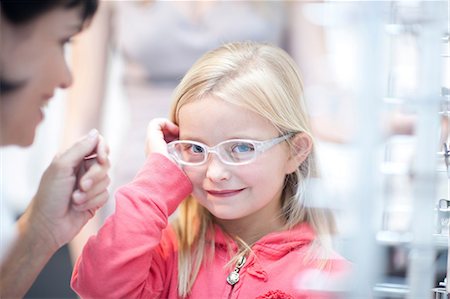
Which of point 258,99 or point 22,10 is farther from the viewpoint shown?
point 258,99

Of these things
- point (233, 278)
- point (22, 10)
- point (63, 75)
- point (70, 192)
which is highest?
point (22, 10)

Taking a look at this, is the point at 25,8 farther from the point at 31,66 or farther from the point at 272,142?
the point at 272,142

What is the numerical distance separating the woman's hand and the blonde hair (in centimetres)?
12

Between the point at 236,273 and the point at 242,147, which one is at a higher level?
the point at 242,147

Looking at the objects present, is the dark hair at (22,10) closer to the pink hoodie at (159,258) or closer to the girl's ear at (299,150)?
the pink hoodie at (159,258)

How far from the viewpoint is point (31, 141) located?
3.16 feet

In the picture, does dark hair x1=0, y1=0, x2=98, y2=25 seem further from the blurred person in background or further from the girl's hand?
the girl's hand

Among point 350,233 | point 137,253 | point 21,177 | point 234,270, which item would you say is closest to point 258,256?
point 234,270

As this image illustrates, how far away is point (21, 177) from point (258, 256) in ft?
2.77

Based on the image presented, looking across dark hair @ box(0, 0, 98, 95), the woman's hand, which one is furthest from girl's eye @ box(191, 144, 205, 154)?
dark hair @ box(0, 0, 98, 95)

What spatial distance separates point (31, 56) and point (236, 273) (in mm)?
349

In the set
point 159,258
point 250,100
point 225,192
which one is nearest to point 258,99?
point 250,100

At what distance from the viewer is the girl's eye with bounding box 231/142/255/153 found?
91 centimetres

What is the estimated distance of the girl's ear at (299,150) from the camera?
969 mm
